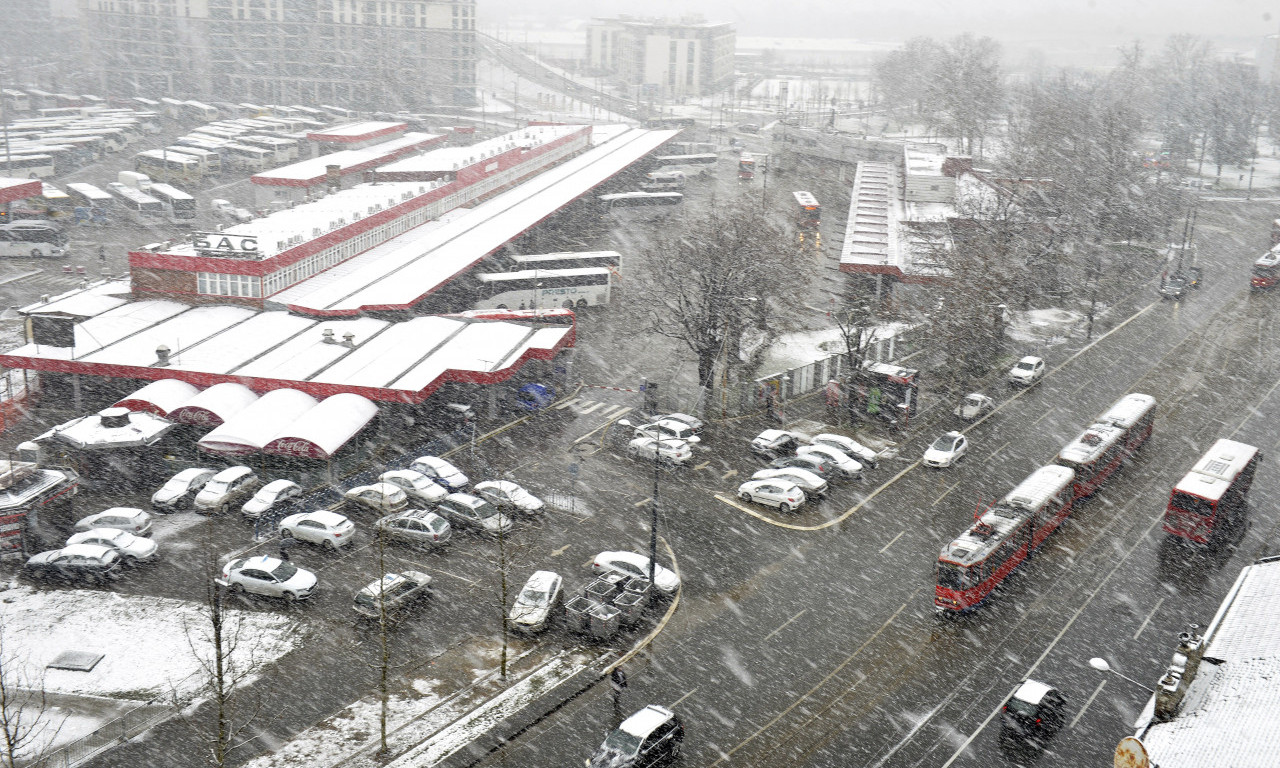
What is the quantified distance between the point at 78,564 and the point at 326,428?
8434 mm

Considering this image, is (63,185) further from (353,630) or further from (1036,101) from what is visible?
(1036,101)

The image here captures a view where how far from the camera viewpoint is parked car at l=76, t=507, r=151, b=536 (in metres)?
29.5

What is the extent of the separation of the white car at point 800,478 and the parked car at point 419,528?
1079 cm

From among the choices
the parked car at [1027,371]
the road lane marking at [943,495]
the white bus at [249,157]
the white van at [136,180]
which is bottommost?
the road lane marking at [943,495]

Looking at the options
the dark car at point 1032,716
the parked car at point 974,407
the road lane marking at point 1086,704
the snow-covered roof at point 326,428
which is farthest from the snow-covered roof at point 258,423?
the parked car at point 974,407

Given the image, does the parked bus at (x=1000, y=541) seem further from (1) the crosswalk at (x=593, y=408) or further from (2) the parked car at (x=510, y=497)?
(1) the crosswalk at (x=593, y=408)

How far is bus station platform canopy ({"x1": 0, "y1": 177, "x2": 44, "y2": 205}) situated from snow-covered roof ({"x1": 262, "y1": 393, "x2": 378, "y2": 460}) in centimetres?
4410

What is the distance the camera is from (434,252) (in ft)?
178

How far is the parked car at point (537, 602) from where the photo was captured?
84.3ft

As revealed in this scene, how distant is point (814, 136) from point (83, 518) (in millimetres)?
81657

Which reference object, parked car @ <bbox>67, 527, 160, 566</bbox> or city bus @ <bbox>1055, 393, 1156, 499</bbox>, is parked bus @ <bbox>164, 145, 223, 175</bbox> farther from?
city bus @ <bbox>1055, 393, 1156, 499</bbox>

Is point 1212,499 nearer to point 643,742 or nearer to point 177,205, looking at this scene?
point 643,742

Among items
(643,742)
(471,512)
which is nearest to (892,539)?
(471,512)

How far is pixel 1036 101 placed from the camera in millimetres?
92562
